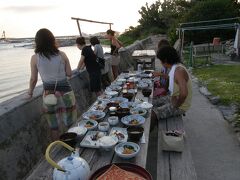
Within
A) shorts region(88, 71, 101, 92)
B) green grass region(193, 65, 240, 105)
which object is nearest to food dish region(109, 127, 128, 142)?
shorts region(88, 71, 101, 92)

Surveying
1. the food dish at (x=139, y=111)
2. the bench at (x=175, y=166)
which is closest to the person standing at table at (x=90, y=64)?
the food dish at (x=139, y=111)

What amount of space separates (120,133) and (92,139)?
0.36 m

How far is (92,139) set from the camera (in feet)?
10.4

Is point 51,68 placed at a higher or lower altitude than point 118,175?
higher

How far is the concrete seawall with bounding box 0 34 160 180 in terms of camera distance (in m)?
3.52

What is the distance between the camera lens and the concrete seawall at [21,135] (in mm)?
3516

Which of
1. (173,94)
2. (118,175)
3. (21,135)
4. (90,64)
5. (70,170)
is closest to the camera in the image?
(70,170)

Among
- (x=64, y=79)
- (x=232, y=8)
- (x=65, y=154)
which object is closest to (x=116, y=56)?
(x=64, y=79)

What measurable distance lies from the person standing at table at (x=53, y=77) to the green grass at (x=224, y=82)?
4.61 meters

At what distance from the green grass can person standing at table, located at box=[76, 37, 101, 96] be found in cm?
346

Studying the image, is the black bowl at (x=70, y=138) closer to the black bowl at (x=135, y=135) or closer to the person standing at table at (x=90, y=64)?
the black bowl at (x=135, y=135)

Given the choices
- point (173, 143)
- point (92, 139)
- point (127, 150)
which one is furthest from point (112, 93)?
point (127, 150)

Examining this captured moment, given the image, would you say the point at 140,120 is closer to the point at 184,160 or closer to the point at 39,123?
the point at 184,160

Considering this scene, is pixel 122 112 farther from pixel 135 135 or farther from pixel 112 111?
pixel 135 135
